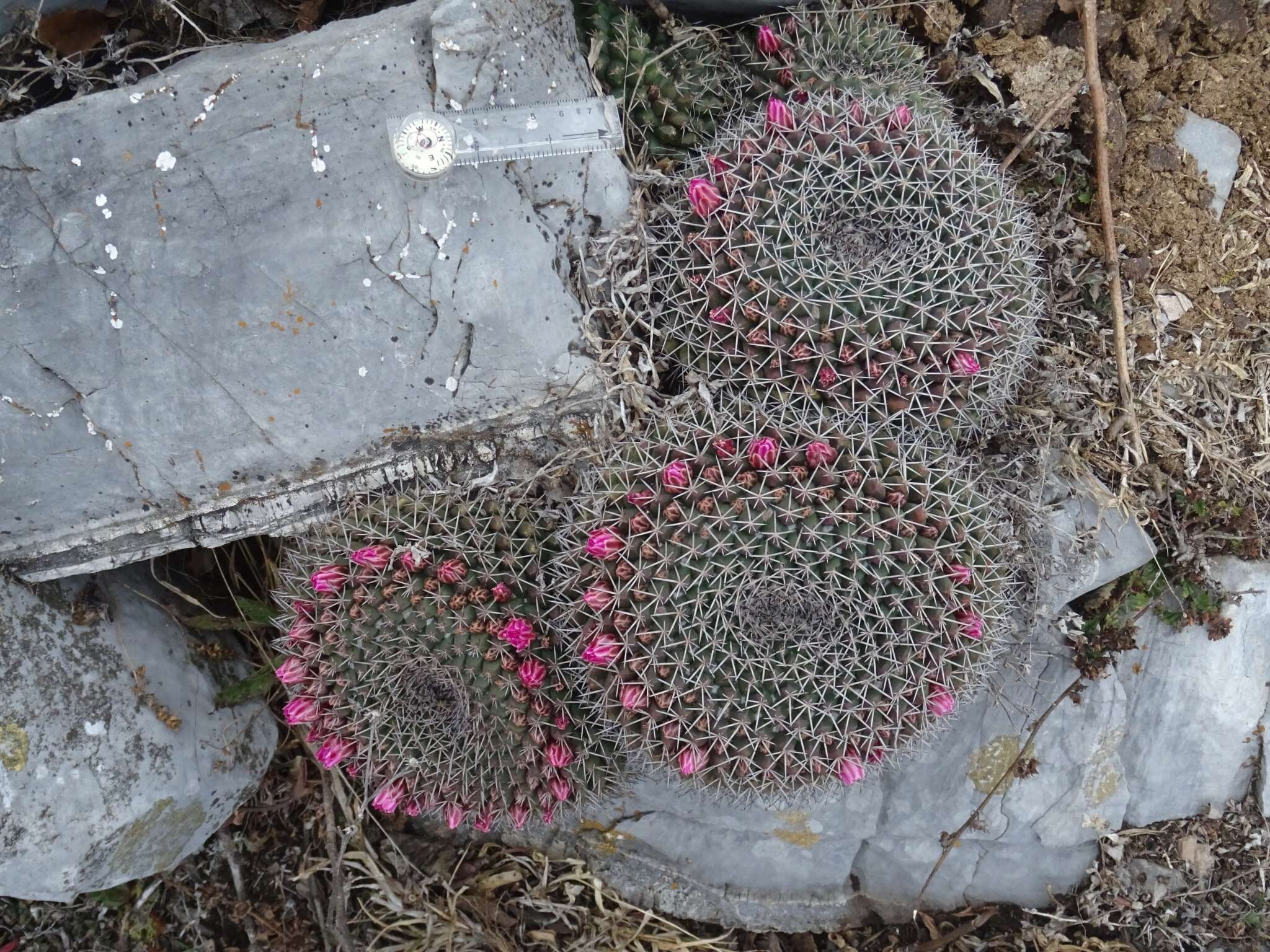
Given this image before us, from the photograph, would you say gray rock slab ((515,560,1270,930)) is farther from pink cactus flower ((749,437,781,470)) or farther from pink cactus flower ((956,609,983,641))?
pink cactus flower ((749,437,781,470))

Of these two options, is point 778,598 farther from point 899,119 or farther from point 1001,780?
point 1001,780

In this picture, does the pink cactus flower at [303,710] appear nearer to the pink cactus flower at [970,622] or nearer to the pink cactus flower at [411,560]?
the pink cactus flower at [411,560]

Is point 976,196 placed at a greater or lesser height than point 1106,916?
greater

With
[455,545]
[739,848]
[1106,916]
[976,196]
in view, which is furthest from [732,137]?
[1106,916]

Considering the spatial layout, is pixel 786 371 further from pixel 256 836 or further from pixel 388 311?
pixel 256 836

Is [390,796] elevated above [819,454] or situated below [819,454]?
below

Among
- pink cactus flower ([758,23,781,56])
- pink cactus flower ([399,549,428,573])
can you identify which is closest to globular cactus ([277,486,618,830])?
pink cactus flower ([399,549,428,573])

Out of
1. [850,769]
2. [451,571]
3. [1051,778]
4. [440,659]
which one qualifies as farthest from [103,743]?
[1051,778]
